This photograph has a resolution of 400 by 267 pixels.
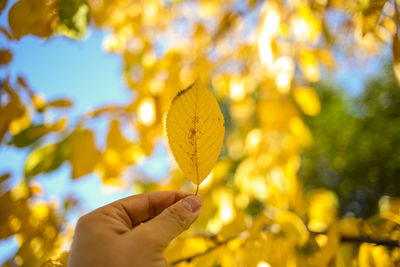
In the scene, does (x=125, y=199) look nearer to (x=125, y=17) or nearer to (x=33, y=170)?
(x=33, y=170)

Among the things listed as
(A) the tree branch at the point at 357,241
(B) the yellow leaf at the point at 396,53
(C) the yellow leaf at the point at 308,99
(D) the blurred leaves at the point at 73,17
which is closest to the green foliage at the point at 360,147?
(C) the yellow leaf at the point at 308,99

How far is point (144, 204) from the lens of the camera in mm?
324

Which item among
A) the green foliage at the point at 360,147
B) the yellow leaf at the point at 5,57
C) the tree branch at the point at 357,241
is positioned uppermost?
the yellow leaf at the point at 5,57

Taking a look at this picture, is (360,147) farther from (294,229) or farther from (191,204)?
(191,204)

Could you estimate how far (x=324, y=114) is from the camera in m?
3.46

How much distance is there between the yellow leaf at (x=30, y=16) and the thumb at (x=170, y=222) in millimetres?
308

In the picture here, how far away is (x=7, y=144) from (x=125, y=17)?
0.94 meters

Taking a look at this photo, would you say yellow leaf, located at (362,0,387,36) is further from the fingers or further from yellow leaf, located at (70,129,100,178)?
yellow leaf, located at (70,129,100,178)

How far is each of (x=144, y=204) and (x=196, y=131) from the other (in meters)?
0.14

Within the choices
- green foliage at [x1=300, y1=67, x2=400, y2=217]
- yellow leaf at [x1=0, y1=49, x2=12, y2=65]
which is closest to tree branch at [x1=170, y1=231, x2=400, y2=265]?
yellow leaf at [x1=0, y1=49, x2=12, y2=65]

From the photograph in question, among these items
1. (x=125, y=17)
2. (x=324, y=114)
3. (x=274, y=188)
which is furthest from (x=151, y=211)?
(x=324, y=114)

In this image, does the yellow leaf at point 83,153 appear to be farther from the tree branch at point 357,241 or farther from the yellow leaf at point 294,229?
the yellow leaf at point 294,229

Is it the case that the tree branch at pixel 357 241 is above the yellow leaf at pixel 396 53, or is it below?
below

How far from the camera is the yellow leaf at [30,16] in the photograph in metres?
0.35
